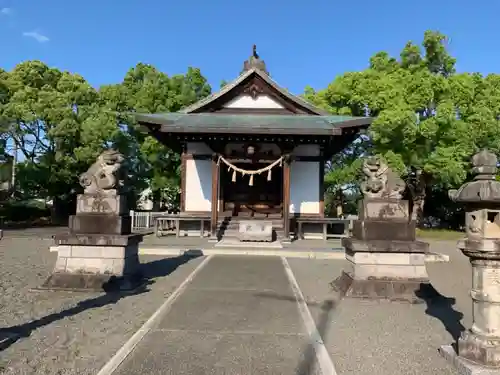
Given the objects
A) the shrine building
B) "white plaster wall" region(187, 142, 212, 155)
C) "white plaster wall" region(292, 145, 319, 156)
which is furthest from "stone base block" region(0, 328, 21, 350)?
"white plaster wall" region(292, 145, 319, 156)

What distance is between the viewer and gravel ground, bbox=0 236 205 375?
4242 mm

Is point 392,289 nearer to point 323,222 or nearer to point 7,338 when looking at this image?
point 7,338

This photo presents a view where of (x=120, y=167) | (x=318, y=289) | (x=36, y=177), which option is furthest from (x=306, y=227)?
(x=36, y=177)

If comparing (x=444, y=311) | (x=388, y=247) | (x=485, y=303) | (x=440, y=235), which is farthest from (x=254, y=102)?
(x=485, y=303)

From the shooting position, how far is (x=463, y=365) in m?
4.01

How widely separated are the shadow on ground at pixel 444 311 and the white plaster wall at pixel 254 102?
1445 centimetres

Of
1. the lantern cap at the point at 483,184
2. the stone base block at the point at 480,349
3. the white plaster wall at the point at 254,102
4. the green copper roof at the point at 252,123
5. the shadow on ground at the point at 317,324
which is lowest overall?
the shadow on ground at the point at 317,324

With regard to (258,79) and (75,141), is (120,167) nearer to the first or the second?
(258,79)

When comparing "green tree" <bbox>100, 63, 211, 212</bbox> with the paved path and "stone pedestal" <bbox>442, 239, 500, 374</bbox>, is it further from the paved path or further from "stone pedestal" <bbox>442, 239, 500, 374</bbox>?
"stone pedestal" <bbox>442, 239, 500, 374</bbox>

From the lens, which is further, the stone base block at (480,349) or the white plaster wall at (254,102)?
the white plaster wall at (254,102)

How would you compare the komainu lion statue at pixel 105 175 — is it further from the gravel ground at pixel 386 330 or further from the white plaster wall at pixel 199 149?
the white plaster wall at pixel 199 149

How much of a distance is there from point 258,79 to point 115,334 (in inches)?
666

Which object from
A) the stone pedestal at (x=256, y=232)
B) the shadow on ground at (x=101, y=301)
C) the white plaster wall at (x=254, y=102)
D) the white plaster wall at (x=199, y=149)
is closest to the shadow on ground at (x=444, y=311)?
the shadow on ground at (x=101, y=301)

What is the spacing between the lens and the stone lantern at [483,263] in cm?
395
